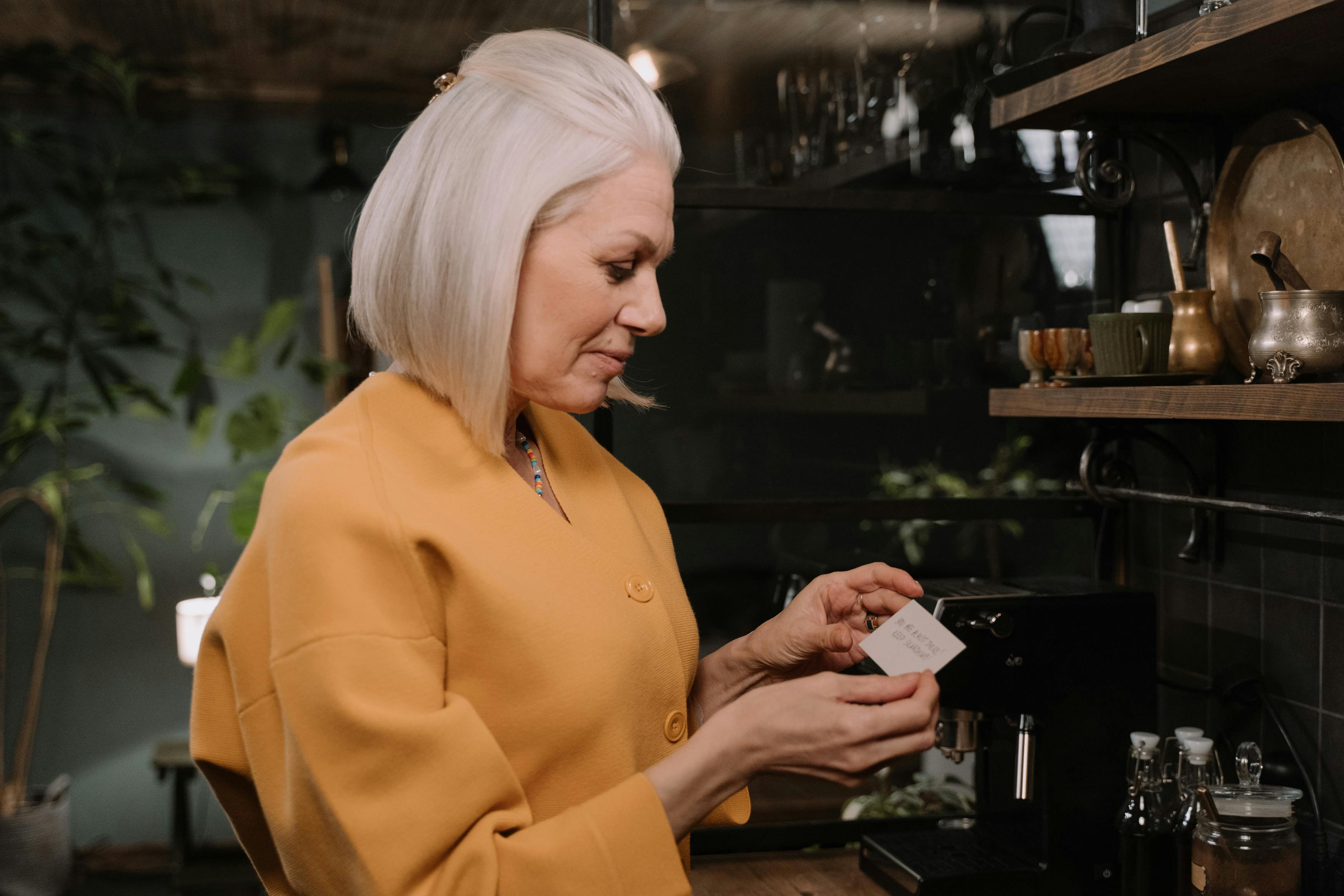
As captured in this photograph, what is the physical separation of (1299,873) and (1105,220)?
3.67 ft

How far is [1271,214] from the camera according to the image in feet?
5.30

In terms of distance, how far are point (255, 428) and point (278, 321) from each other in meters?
0.41

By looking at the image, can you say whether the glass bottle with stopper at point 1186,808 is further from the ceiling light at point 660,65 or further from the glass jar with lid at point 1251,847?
the ceiling light at point 660,65

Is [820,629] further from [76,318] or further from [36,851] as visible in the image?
[76,318]

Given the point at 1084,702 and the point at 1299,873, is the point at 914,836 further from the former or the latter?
the point at 1299,873

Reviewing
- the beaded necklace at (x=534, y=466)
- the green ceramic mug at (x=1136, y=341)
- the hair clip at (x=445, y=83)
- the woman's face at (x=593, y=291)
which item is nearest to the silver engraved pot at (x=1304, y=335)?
the green ceramic mug at (x=1136, y=341)

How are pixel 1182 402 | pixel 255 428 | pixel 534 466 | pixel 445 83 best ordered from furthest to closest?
pixel 255 428 → pixel 1182 402 → pixel 534 466 → pixel 445 83

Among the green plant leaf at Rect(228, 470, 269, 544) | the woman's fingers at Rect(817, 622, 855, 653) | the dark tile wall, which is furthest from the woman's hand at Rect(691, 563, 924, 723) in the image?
the green plant leaf at Rect(228, 470, 269, 544)

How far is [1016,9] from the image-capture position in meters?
2.02

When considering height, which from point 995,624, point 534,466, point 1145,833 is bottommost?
point 1145,833

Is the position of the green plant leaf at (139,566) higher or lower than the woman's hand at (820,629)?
lower

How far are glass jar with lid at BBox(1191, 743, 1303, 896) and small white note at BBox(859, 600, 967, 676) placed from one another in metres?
0.60

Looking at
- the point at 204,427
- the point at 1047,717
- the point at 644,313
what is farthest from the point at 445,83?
the point at 204,427

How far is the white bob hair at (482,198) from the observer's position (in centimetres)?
102
